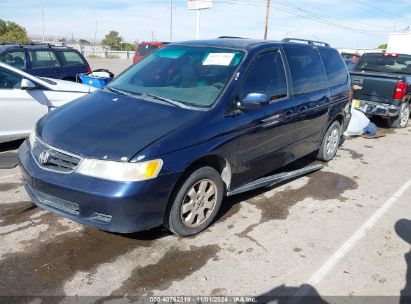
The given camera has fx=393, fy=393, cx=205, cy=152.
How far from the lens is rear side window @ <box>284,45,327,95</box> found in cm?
477

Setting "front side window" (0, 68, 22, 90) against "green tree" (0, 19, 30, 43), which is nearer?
"front side window" (0, 68, 22, 90)

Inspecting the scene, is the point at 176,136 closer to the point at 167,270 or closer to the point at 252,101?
the point at 252,101

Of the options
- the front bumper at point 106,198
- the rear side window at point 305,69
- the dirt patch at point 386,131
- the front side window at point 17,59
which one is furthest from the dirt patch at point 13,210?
the dirt patch at point 386,131

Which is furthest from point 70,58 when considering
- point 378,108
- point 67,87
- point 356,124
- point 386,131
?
point 386,131

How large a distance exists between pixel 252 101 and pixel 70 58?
322 inches

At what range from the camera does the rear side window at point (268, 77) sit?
13.4 feet

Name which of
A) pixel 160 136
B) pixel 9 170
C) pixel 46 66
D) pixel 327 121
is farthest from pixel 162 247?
pixel 46 66

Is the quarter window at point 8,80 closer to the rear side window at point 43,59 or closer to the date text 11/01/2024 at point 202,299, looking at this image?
the rear side window at point 43,59

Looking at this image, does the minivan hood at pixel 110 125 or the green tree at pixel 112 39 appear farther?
the green tree at pixel 112 39

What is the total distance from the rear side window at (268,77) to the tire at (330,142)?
184cm

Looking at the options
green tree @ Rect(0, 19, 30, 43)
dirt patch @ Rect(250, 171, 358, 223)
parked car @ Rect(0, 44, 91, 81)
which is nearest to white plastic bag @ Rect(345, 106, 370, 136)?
dirt patch @ Rect(250, 171, 358, 223)

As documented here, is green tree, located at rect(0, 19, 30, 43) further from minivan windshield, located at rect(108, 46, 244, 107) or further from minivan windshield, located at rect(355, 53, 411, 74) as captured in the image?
minivan windshield, located at rect(108, 46, 244, 107)

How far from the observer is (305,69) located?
5.05 m

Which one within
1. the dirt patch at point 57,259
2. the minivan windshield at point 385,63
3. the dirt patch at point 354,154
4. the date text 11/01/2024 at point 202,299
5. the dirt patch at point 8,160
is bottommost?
the dirt patch at point 354,154
